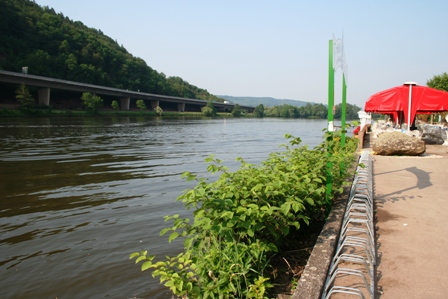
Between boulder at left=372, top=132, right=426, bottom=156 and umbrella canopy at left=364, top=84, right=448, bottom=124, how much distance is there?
2.03 meters

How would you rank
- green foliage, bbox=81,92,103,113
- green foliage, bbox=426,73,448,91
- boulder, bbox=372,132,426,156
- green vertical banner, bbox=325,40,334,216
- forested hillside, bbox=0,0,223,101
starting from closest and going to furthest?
green vertical banner, bbox=325,40,334,216 → boulder, bbox=372,132,426,156 → green foliage, bbox=426,73,448,91 → green foliage, bbox=81,92,103,113 → forested hillside, bbox=0,0,223,101

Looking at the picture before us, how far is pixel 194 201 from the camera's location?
3.59 metres

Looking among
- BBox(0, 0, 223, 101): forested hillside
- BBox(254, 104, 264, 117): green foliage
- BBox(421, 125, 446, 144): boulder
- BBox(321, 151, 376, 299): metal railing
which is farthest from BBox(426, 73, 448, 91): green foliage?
BBox(254, 104, 264, 117): green foliage

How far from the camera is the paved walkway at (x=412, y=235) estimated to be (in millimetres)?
3240

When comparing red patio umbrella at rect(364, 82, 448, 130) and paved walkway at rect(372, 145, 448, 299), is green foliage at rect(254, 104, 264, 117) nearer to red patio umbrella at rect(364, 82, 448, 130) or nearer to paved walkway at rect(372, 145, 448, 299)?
red patio umbrella at rect(364, 82, 448, 130)

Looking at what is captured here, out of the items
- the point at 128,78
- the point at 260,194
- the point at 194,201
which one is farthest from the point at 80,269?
the point at 128,78

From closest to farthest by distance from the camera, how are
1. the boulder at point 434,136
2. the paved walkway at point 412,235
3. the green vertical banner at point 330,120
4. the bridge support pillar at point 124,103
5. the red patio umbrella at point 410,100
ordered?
1. the paved walkway at point 412,235
2. the green vertical banner at point 330,120
3. the red patio umbrella at point 410,100
4. the boulder at point 434,136
5. the bridge support pillar at point 124,103

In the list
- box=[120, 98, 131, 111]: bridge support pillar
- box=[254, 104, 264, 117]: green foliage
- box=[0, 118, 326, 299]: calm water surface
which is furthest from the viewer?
box=[254, 104, 264, 117]: green foliage

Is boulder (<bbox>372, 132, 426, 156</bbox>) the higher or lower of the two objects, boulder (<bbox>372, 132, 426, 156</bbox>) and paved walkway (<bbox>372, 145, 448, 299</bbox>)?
the higher

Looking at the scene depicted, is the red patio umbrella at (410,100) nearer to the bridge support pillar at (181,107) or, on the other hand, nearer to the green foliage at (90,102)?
the green foliage at (90,102)

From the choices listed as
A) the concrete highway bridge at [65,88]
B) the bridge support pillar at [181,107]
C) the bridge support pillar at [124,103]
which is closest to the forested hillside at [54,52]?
the bridge support pillar at [124,103]

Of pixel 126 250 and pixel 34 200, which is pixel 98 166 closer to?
pixel 34 200

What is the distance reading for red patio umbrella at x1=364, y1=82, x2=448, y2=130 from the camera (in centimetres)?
1365

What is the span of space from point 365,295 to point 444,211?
10.9ft
